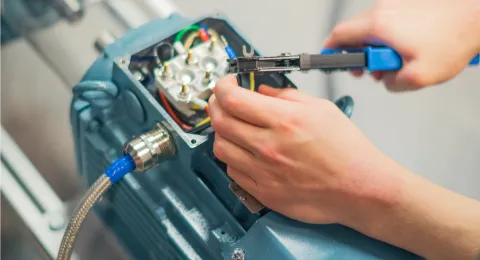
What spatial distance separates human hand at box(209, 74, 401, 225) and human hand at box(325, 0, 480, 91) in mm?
145

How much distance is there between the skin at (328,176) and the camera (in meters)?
0.60

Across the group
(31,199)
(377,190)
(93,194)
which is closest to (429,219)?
(377,190)

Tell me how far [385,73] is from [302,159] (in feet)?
0.69

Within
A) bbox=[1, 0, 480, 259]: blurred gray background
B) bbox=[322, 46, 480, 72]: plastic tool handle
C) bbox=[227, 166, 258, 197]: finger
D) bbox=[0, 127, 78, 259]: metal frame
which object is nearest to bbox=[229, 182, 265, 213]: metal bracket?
bbox=[227, 166, 258, 197]: finger

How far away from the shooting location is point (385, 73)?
2.37 feet

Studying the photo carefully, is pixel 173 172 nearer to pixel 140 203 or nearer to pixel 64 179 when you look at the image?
pixel 140 203

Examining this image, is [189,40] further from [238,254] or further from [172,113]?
[238,254]

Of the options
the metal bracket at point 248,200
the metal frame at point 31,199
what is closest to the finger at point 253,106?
the metal bracket at point 248,200

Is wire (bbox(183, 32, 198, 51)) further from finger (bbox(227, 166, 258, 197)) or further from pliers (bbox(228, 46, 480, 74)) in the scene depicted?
finger (bbox(227, 166, 258, 197))

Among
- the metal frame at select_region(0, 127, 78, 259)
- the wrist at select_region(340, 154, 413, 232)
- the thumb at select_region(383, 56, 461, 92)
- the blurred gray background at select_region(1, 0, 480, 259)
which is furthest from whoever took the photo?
the blurred gray background at select_region(1, 0, 480, 259)

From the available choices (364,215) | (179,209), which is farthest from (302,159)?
(179,209)

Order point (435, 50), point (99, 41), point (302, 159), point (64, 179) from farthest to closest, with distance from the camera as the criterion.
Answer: point (64, 179) < point (99, 41) < point (435, 50) < point (302, 159)

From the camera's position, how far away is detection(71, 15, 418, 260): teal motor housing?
64 cm

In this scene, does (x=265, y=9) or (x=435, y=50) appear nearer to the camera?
(x=435, y=50)
